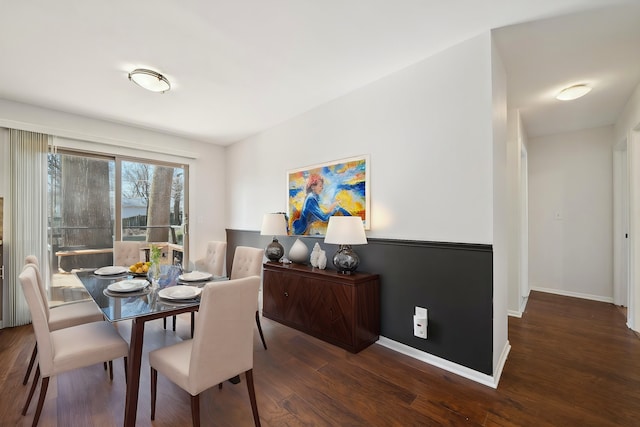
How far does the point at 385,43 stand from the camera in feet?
7.23

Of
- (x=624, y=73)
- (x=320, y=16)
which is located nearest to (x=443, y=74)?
(x=320, y=16)

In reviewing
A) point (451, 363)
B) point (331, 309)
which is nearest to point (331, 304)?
point (331, 309)

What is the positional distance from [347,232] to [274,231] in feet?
4.07

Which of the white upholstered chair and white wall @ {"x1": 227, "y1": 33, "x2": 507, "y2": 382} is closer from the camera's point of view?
white wall @ {"x1": 227, "y1": 33, "x2": 507, "y2": 382}

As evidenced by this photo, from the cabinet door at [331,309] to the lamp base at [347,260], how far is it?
187 mm

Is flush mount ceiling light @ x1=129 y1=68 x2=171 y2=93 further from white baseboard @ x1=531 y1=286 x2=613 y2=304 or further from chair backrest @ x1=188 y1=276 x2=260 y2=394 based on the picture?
white baseboard @ x1=531 y1=286 x2=613 y2=304

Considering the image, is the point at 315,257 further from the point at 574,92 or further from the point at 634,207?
the point at 634,207

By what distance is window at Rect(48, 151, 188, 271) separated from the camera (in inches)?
141

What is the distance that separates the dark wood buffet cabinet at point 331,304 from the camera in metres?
2.49

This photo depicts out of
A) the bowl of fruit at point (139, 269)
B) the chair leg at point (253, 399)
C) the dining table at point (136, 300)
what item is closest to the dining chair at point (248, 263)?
the dining table at point (136, 300)

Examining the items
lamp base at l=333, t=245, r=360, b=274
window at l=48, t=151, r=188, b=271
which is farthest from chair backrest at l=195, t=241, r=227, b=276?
window at l=48, t=151, r=188, b=271

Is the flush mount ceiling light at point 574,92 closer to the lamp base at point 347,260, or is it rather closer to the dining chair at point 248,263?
the lamp base at point 347,260

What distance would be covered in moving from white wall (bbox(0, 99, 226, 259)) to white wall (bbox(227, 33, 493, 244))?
245 cm

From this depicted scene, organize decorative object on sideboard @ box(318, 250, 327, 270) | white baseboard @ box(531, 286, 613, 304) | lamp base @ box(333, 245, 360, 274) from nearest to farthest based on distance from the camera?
lamp base @ box(333, 245, 360, 274) → decorative object on sideboard @ box(318, 250, 327, 270) → white baseboard @ box(531, 286, 613, 304)
